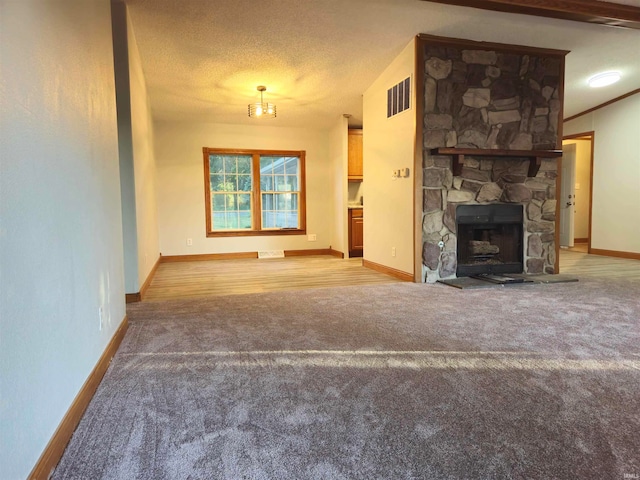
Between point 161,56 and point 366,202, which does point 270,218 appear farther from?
point 161,56

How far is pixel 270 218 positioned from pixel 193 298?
152 inches

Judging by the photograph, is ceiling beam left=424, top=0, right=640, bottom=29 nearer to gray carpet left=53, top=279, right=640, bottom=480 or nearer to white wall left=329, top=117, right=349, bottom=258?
gray carpet left=53, top=279, right=640, bottom=480

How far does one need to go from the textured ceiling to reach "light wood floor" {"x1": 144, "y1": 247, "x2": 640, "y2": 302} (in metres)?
2.45

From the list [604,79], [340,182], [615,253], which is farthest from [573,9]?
[615,253]

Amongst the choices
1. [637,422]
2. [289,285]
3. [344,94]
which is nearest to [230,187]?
[344,94]

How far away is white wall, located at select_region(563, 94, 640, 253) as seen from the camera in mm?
5920

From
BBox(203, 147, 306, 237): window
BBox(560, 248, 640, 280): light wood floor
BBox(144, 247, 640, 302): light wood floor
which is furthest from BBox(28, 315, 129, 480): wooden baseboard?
BBox(203, 147, 306, 237): window

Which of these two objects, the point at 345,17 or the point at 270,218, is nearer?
the point at 345,17

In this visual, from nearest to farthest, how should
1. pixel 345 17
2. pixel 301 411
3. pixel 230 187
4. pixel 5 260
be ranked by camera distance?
1. pixel 5 260
2. pixel 301 411
3. pixel 345 17
4. pixel 230 187

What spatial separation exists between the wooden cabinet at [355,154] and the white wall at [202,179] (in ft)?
1.96

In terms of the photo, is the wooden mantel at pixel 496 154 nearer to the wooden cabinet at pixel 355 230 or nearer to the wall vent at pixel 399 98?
the wall vent at pixel 399 98

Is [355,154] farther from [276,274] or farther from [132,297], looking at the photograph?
[132,297]

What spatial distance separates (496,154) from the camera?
412cm

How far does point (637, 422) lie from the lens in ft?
4.69
